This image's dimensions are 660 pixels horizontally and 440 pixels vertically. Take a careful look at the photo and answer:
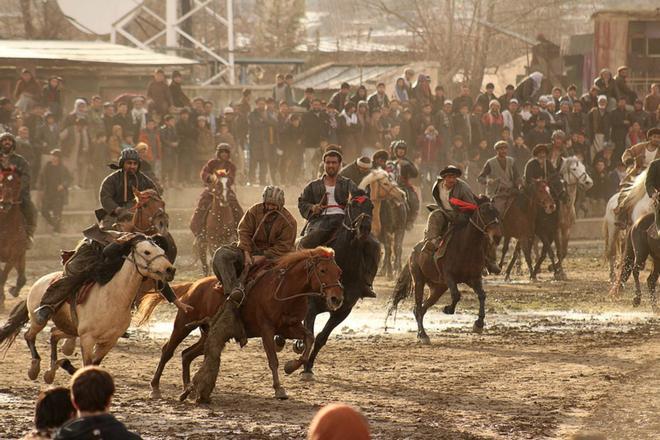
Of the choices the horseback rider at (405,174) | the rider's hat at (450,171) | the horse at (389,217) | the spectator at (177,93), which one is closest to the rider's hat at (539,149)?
the horseback rider at (405,174)

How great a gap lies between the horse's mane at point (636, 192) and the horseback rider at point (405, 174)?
4.95 m

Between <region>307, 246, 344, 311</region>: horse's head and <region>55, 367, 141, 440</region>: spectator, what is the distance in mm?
6289

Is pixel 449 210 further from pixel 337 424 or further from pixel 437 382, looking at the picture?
pixel 337 424

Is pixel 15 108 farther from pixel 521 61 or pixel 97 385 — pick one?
pixel 521 61

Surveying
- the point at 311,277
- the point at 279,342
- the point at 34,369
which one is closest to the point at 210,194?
the point at 34,369

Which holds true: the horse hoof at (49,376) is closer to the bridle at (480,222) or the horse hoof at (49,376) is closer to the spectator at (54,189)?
the bridle at (480,222)

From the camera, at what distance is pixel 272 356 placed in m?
13.4

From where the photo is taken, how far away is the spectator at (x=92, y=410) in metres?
6.87

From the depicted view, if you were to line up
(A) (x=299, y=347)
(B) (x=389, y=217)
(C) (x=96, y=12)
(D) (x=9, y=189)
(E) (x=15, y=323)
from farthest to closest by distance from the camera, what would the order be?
(C) (x=96, y=12) → (B) (x=389, y=217) → (D) (x=9, y=189) → (E) (x=15, y=323) → (A) (x=299, y=347)

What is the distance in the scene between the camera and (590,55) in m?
43.7

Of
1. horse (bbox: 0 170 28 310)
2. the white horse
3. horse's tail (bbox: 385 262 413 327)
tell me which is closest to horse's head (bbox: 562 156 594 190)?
the white horse

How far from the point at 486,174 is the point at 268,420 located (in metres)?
13.9

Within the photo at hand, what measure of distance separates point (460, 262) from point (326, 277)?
5652mm

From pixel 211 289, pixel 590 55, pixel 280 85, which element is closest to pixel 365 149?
pixel 280 85
